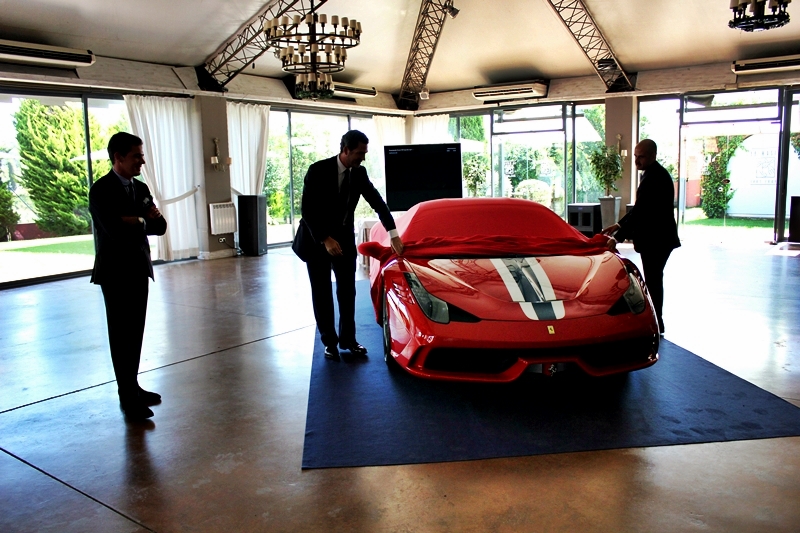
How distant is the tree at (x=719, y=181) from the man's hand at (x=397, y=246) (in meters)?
9.50

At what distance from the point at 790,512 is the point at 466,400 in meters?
1.46

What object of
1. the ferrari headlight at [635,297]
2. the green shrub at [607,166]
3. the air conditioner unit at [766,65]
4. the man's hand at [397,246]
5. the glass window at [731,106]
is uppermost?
the air conditioner unit at [766,65]

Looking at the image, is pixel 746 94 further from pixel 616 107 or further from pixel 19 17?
pixel 19 17

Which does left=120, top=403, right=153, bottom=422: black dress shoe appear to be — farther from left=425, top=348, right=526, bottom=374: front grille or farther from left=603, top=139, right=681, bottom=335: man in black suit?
left=603, top=139, right=681, bottom=335: man in black suit

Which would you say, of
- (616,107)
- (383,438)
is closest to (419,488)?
(383,438)

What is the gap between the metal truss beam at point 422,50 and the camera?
10.1m

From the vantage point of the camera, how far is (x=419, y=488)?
7.59 ft

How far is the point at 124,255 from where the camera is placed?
3.12m

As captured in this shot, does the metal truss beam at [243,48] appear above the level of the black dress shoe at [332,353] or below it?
above

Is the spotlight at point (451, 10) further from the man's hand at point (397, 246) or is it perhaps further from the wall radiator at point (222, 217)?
the man's hand at point (397, 246)

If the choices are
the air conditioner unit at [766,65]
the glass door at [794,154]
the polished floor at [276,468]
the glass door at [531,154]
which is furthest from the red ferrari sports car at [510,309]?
the glass door at [531,154]

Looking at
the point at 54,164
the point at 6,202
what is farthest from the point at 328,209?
the point at 54,164

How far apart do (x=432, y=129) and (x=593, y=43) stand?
4419mm

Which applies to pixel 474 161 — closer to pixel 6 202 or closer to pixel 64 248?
pixel 64 248
